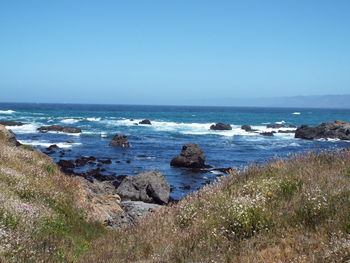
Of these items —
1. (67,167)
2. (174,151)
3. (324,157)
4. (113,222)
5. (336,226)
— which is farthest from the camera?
(174,151)

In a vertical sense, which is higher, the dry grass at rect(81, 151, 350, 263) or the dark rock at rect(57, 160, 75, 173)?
the dry grass at rect(81, 151, 350, 263)

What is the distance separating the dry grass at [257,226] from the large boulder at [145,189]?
12989mm

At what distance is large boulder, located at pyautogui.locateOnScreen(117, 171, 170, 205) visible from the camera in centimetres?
2153

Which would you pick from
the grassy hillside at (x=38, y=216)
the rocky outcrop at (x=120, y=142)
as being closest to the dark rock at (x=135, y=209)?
the grassy hillside at (x=38, y=216)

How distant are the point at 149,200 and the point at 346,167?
14.8 metres

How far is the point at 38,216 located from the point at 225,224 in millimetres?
4049

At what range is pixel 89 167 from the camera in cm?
3312

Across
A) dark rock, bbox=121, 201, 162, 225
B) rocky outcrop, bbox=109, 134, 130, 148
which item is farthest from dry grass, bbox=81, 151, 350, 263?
rocky outcrop, bbox=109, 134, 130, 148

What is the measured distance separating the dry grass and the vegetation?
0.05 feet

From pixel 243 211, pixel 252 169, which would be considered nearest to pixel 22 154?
pixel 252 169

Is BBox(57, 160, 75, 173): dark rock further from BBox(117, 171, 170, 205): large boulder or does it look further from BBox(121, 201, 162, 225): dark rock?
BBox(121, 201, 162, 225): dark rock

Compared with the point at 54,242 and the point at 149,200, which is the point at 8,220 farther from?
the point at 149,200

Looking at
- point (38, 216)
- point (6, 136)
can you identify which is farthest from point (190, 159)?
point (38, 216)

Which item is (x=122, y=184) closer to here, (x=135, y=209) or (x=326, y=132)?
(x=135, y=209)
